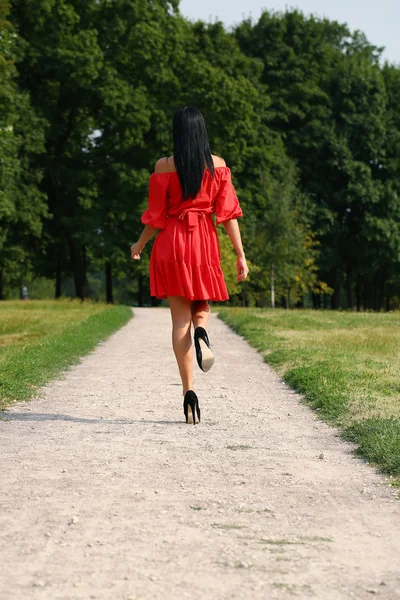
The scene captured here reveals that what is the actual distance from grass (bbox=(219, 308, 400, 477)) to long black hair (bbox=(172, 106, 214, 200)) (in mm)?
2115

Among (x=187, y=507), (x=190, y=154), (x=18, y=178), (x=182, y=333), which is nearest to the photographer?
(x=187, y=507)

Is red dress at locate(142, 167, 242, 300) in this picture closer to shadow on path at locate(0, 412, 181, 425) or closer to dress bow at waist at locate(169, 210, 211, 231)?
dress bow at waist at locate(169, 210, 211, 231)

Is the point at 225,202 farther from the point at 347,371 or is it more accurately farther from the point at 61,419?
the point at 347,371

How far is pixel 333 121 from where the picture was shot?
149 ft

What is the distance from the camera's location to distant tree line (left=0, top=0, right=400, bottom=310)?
36.5m

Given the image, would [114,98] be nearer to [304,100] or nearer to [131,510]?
[304,100]

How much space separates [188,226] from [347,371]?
12.7 ft

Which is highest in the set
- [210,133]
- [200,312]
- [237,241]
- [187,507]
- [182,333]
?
[210,133]

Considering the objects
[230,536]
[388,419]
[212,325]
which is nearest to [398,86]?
[212,325]

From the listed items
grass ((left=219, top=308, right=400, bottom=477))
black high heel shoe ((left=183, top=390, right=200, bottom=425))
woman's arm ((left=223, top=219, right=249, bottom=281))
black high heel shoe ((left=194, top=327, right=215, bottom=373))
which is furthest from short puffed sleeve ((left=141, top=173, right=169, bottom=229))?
grass ((left=219, top=308, right=400, bottom=477))

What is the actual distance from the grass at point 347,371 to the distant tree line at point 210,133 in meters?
15.2

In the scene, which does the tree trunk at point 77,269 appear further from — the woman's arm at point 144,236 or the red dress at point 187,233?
the red dress at point 187,233

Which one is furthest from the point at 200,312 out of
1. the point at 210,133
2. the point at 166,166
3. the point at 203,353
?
the point at 210,133

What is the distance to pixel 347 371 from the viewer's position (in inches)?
407
